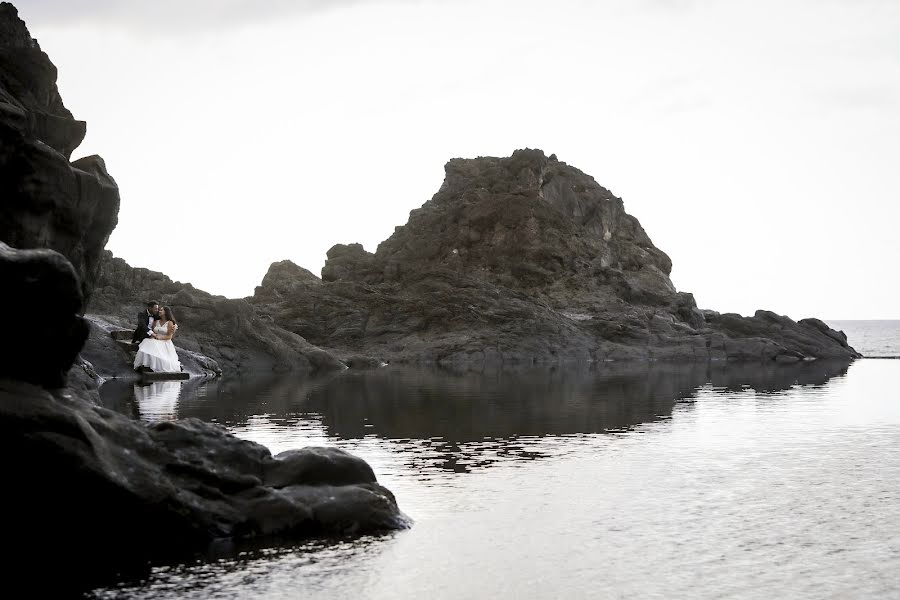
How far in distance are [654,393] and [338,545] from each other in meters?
33.9

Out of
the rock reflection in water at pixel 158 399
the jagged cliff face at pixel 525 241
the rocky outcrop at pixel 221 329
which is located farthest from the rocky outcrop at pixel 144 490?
the jagged cliff face at pixel 525 241

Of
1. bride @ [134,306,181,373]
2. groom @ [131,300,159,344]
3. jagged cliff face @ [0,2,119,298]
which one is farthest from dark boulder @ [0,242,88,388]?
groom @ [131,300,159,344]

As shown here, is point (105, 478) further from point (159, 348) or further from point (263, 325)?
point (263, 325)

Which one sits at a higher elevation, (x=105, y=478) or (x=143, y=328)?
(x=143, y=328)

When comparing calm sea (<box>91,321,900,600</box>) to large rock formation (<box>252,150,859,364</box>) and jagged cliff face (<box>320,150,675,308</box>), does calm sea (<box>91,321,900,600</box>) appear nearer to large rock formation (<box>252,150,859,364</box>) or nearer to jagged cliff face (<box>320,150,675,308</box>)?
large rock formation (<box>252,150,859,364</box>)

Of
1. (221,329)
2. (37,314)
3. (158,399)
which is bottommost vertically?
(158,399)

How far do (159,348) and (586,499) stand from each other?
1424 inches

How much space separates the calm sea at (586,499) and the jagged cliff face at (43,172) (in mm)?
5832

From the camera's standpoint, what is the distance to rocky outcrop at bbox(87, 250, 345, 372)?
63250 millimetres

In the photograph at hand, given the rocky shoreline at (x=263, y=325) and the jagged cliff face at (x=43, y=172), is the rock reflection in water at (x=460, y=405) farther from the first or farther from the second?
the jagged cliff face at (x=43, y=172)

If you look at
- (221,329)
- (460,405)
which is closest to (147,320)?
(221,329)

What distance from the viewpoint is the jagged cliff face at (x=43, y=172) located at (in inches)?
903

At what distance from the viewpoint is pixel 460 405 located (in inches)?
1501

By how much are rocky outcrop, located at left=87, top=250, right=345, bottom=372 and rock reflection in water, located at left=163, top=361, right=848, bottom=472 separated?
6113 mm
